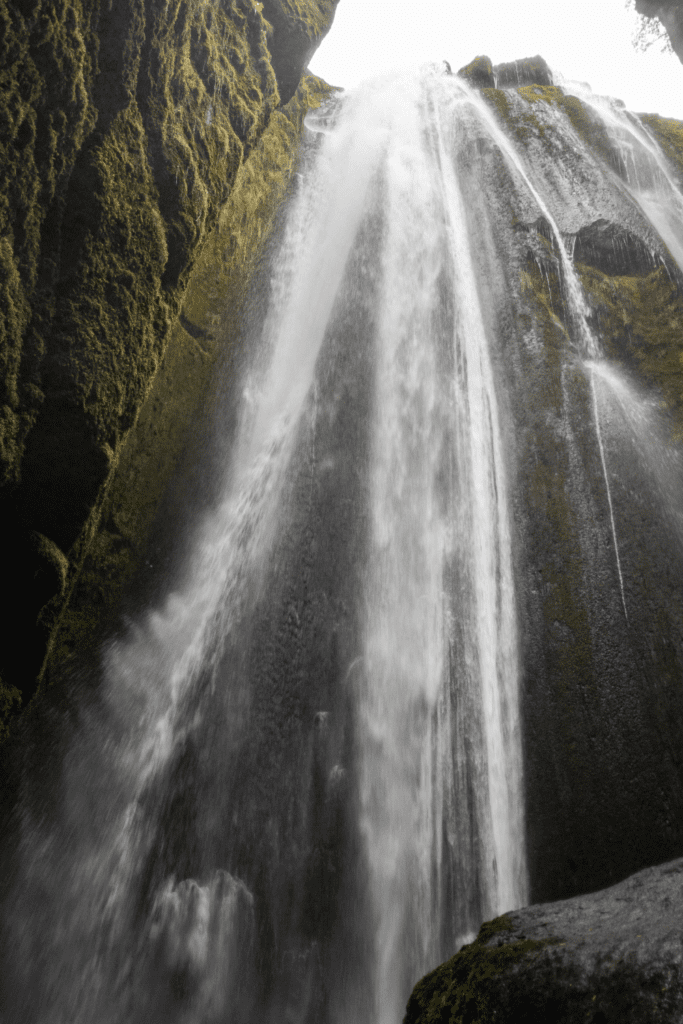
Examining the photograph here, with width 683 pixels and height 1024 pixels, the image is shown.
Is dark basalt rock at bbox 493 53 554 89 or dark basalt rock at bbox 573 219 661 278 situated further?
dark basalt rock at bbox 493 53 554 89

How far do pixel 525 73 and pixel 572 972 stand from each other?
541 inches

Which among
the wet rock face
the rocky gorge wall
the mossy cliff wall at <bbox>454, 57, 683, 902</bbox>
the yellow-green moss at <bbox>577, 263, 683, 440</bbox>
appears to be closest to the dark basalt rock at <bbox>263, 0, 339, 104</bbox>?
the mossy cliff wall at <bbox>454, 57, 683, 902</bbox>

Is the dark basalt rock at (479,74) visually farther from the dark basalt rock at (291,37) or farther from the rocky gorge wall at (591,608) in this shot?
the dark basalt rock at (291,37)

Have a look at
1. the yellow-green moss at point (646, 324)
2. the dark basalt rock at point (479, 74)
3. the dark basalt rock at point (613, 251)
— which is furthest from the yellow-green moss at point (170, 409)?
the dark basalt rock at point (479, 74)

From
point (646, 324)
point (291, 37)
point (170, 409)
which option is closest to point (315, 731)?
point (170, 409)

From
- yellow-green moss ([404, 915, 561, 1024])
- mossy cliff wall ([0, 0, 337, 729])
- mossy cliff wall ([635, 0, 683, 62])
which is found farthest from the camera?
mossy cliff wall ([635, 0, 683, 62])

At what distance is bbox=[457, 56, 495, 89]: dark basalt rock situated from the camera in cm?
1034

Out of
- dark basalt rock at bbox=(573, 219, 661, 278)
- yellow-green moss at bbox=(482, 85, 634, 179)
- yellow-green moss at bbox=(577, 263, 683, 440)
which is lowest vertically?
yellow-green moss at bbox=(577, 263, 683, 440)

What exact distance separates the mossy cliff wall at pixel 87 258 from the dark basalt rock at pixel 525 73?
8.41m

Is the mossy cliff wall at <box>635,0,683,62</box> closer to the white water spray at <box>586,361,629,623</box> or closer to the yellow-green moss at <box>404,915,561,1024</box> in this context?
the white water spray at <box>586,361,629,623</box>

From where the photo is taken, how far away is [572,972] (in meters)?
2.12

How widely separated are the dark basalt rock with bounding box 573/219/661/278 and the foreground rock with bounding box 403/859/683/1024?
7.28 m

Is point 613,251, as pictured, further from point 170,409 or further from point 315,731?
point 315,731

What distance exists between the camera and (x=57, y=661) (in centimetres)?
428
